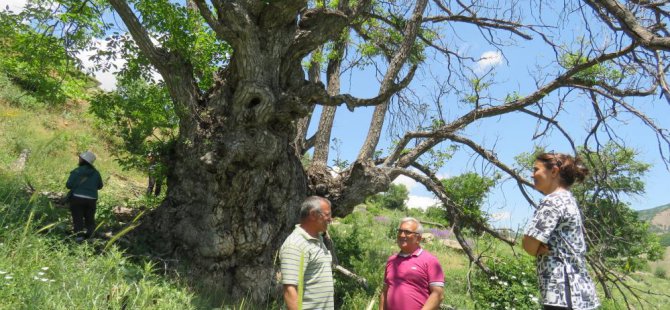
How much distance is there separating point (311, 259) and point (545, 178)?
1753 mm

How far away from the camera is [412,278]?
13.4ft

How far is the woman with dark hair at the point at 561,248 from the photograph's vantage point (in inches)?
122

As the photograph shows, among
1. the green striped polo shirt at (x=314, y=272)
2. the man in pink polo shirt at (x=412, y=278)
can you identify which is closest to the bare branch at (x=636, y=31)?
the man in pink polo shirt at (x=412, y=278)

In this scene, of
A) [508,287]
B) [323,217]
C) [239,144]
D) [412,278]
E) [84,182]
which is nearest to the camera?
[323,217]

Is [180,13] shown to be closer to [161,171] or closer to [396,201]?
[161,171]

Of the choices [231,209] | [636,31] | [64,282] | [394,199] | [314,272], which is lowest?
[64,282]

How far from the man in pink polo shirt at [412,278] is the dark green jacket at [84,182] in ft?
16.5

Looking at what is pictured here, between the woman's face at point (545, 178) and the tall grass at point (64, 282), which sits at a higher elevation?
the woman's face at point (545, 178)

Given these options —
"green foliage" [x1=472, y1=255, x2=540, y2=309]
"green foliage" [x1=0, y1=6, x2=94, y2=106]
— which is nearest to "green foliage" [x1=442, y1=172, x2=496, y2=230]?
"green foliage" [x1=472, y1=255, x2=540, y2=309]

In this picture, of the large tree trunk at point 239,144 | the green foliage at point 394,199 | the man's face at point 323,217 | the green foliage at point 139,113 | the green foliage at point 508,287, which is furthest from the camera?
the green foliage at point 394,199

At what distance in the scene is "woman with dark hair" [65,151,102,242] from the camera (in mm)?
7086

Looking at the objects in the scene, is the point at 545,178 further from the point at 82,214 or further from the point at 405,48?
the point at 82,214

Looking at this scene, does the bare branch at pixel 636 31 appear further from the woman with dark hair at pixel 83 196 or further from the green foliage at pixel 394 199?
the green foliage at pixel 394 199

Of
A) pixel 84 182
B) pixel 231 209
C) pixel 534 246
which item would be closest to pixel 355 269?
pixel 231 209
